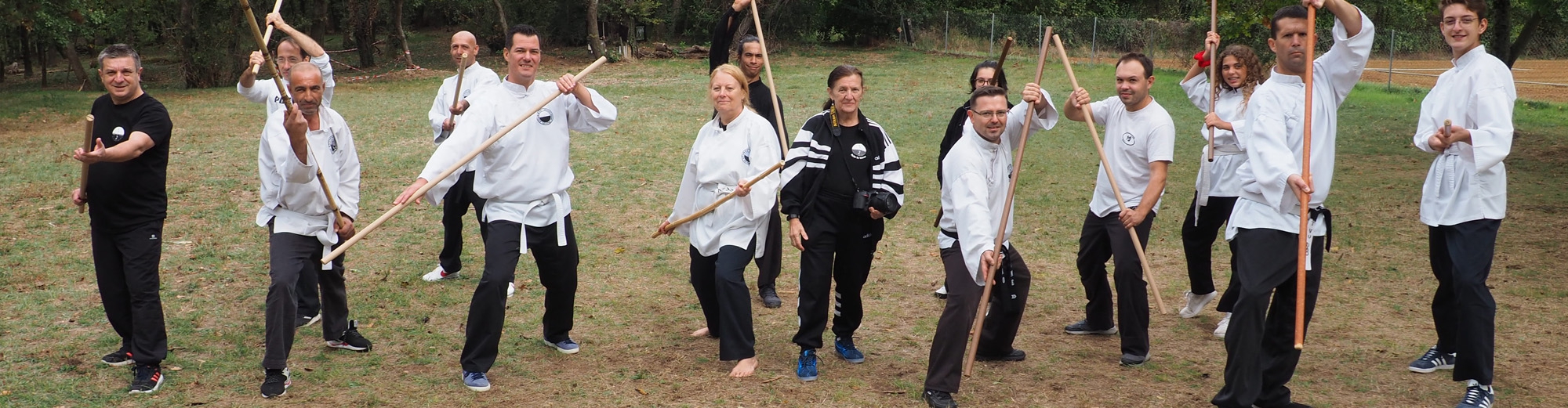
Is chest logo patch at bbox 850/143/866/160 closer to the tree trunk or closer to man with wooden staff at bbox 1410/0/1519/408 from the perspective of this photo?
man with wooden staff at bbox 1410/0/1519/408

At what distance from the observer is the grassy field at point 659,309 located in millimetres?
5355

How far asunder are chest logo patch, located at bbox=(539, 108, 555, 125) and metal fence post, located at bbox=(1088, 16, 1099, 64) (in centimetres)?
2691

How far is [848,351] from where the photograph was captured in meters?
5.88

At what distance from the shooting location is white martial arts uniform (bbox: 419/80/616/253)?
543 centimetres

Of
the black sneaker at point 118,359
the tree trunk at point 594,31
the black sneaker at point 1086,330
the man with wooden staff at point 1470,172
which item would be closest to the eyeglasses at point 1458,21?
the man with wooden staff at point 1470,172

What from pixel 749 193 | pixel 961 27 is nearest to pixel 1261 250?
pixel 749 193

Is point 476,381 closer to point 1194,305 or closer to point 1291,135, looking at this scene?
point 1291,135

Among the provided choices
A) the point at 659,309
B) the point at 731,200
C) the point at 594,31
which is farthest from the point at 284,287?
the point at 594,31

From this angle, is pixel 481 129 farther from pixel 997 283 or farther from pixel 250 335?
pixel 997 283

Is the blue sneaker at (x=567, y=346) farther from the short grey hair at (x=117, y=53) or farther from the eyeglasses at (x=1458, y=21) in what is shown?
the eyeglasses at (x=1458, y=21)

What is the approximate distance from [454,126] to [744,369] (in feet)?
8.89

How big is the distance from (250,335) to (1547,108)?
20576mm

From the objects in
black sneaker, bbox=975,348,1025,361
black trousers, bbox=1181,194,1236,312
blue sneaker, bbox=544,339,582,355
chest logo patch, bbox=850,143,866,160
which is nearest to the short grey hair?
blue sneaker, bbox=544,339,582,355

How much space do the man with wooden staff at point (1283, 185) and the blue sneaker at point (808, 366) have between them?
1.88 metres
